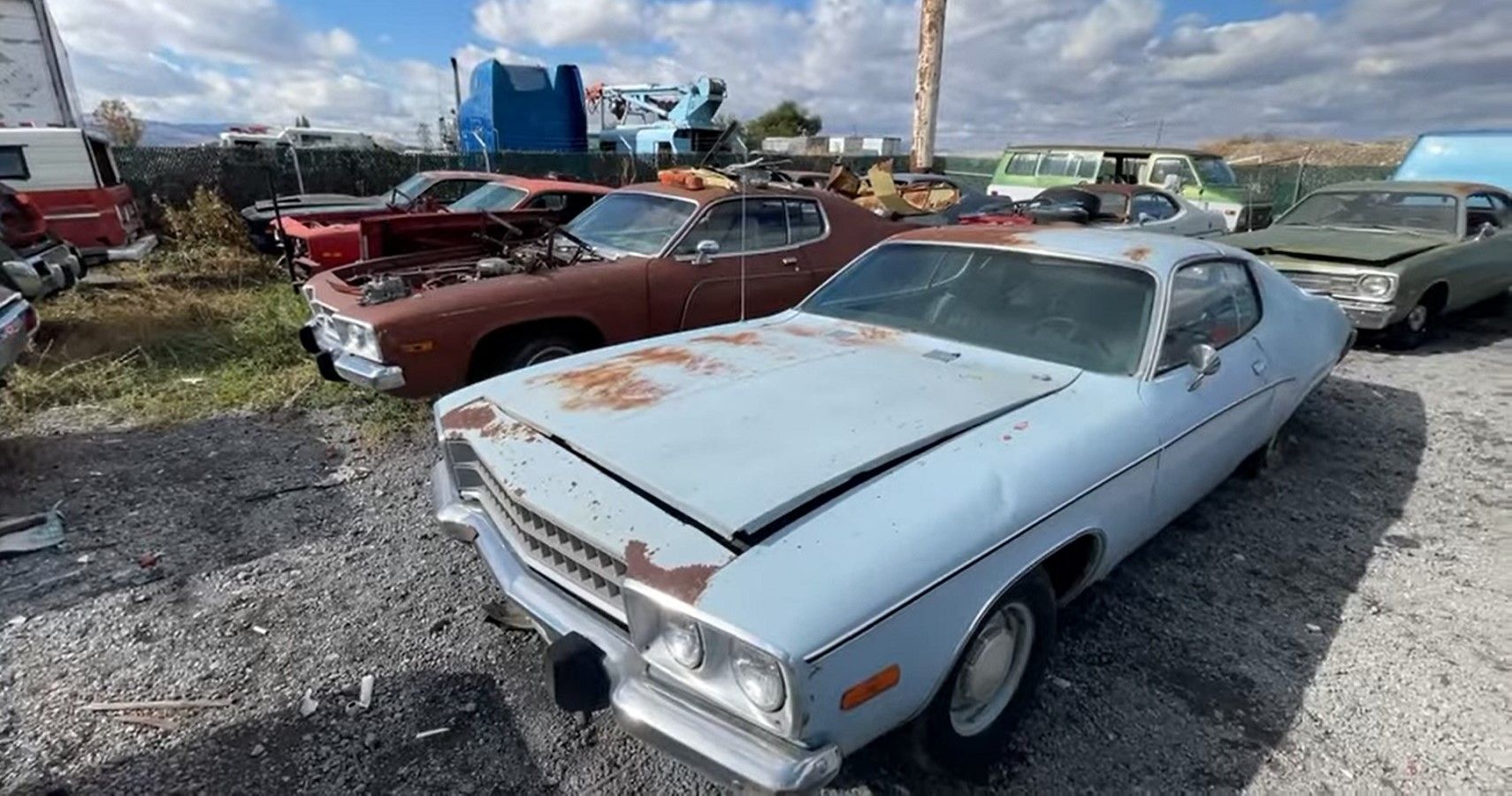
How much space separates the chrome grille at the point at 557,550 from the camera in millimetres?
1846

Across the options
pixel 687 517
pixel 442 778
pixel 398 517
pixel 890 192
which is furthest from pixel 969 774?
pixel 890 192

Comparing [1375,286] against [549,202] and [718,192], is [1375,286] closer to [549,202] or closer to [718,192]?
[718,192]

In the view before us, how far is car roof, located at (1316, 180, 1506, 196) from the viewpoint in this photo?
23.9ft

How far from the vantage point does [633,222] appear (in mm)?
5516

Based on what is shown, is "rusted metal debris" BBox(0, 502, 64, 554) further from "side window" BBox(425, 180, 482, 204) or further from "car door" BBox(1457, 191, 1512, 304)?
"car door" BBox(1457, 191, 1512, 304)

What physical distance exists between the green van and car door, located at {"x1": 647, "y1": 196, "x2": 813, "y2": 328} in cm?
935

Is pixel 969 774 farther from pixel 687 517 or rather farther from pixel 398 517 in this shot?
pixel 398 517

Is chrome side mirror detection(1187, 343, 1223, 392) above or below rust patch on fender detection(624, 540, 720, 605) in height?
above

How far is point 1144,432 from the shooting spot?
96.5 inches

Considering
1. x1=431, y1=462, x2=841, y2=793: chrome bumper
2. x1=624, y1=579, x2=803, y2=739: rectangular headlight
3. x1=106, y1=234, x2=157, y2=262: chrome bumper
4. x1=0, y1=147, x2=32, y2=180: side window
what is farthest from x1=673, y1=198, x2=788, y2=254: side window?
x1=0, y1=147, x2=32, y2=180: side window

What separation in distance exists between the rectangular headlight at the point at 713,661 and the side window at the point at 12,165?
1034cm

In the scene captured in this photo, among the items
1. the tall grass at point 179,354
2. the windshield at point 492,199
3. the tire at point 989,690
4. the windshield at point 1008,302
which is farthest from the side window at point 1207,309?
the windshield at point 492,199

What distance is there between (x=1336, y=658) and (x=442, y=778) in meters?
3.03

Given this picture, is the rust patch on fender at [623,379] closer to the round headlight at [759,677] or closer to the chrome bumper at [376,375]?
the round headlight at [759,677]
